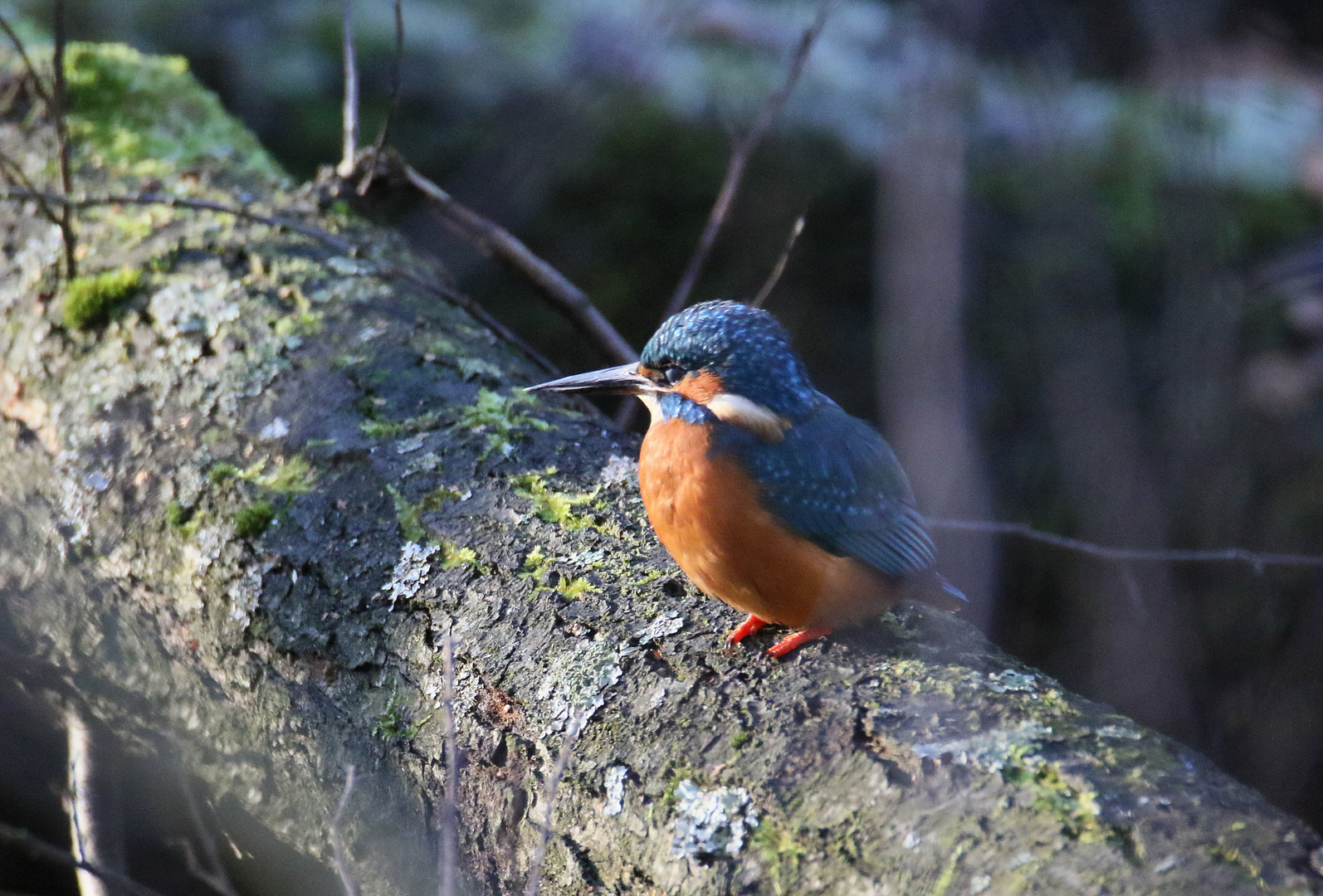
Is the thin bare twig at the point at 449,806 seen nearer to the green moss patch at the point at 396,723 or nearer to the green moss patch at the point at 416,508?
the green moss patch at the point at 396,723

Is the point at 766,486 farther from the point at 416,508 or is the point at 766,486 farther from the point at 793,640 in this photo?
the point at 416,508

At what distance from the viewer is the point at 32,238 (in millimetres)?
3152

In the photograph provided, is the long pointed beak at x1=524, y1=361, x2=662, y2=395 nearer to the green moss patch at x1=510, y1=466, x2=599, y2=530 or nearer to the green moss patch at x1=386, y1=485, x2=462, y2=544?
the green moss patch at x1=510, y1=466, x2=599, y2=530

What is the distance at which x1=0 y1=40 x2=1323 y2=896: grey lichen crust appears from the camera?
1541 millimetres

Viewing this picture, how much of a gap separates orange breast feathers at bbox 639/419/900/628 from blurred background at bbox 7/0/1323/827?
4.29ft

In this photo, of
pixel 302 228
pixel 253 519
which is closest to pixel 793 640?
pixel 253 519

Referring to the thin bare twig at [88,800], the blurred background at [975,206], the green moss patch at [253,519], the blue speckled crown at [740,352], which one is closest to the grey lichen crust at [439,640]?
the green moss patch at [253,519]

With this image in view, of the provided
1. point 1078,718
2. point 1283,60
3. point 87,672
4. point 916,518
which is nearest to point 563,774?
point 1078,718

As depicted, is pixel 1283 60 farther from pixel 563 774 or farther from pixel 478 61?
pixel 563 774

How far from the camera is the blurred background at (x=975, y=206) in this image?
3891mm

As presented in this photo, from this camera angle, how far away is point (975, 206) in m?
5.49

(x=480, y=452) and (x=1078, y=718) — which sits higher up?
(x=1078, y=718)

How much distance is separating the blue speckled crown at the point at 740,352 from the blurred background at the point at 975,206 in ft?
3.31

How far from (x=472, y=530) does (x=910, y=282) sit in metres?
1.15
